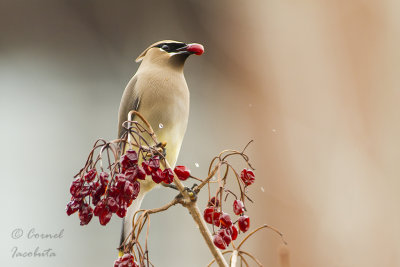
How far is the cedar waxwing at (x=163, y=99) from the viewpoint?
36.7 inches

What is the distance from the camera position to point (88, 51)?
1.19 meters

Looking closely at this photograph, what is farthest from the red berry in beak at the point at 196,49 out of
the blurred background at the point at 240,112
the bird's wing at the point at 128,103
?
the blurred background at the point at 240,112

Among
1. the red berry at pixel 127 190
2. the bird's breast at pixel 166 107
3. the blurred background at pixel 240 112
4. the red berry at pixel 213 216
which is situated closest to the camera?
the red berry at pixel 127 190

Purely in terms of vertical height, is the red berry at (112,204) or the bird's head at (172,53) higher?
the bird's head at (172,53)

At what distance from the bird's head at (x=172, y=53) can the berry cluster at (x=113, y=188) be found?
1.29 ft

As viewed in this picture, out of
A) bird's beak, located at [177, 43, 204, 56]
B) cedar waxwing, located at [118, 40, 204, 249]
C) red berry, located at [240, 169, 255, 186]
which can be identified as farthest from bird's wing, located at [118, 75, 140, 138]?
red berry, located at [240, 169, 255, 186]

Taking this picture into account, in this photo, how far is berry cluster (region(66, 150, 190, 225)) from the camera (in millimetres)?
579

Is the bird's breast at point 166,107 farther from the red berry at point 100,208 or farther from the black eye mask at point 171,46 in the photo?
the red berry at point 100,208

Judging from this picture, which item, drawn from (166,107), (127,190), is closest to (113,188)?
(127,190)

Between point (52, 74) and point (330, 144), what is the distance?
2.72ft

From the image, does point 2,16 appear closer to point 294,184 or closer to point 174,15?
point 174,15

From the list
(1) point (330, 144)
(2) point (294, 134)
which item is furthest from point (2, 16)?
(1) point (330, 144)

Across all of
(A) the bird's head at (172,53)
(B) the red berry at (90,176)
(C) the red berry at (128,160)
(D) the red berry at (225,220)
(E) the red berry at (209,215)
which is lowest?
(E) the red berry at (209,215)

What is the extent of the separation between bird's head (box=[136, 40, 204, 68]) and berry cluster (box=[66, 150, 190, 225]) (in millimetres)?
392
